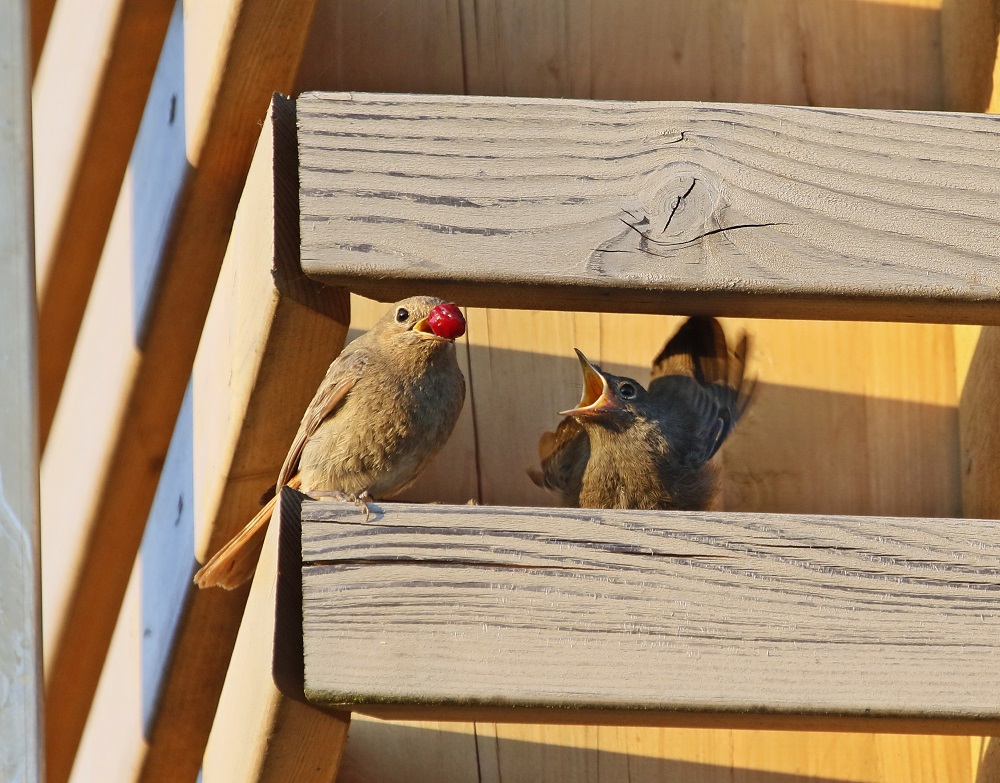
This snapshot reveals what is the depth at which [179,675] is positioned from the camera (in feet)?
9.57

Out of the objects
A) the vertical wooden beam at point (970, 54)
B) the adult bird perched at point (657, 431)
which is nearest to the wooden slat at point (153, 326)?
the adult bird perched at point (657, 431)

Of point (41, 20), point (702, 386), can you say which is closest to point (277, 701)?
point (702, 386)

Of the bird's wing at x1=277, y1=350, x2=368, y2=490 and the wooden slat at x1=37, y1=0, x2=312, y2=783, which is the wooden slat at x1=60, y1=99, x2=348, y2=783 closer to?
the wooden slat at x1=37, y1=0, x2=312, y2=783

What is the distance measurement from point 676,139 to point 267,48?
83cm

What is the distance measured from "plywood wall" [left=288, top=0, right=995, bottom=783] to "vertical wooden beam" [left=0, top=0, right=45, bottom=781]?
4.35ft

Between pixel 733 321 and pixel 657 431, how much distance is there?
15.2 inches

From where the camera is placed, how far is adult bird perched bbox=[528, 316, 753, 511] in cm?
326

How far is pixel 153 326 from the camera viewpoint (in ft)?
9.95

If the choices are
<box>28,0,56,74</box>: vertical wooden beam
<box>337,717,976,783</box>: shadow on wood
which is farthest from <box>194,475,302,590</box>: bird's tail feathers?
<box>28,0,56,74</box>: vertical wooden beam

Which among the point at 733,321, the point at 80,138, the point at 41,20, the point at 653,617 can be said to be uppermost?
the point at 41,20

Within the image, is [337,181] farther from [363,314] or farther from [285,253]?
[363,314]

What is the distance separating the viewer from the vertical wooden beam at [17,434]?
170cm

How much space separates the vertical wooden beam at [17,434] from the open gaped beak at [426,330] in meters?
1.32

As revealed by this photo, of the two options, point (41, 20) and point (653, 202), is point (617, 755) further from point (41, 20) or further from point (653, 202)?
point (41, 20)
